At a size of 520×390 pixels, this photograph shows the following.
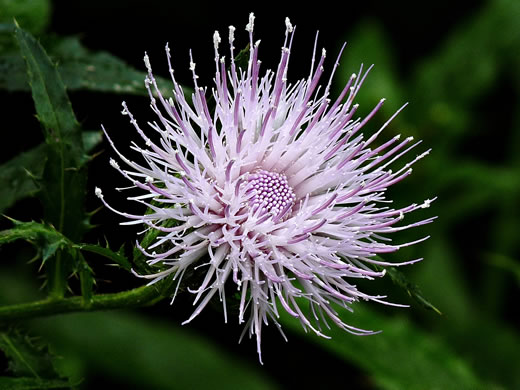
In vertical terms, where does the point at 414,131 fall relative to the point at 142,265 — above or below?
above

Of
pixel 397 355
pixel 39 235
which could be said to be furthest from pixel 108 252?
pixel 397 355

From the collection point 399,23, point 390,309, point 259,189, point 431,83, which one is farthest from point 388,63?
point 259,189

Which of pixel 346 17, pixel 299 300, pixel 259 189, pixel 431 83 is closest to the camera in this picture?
pixel 259 189

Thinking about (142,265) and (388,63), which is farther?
(388,63)

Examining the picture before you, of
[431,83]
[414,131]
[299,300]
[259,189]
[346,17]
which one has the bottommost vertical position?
[299,300]

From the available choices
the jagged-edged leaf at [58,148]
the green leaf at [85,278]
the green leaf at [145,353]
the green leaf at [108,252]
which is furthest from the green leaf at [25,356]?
the green leaf at [145,353]

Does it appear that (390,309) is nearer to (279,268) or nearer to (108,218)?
(108,218)

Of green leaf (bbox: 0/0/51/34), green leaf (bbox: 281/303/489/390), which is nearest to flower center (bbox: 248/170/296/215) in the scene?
green leaf (bbox: 281/303/489/390)

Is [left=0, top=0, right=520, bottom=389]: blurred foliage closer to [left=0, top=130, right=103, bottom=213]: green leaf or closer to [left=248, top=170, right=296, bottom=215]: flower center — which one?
[left=0, top=130, right=103, bottom=213]: green leaf
